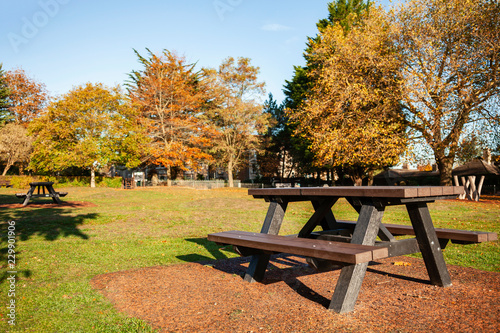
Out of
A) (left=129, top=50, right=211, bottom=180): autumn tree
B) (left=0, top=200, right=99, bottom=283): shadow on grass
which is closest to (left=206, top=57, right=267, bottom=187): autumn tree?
(left=129, top=50, right=211, bottom=180): autumn tree

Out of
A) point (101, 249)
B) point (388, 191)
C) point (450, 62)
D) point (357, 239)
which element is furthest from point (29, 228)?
point (450, 62)

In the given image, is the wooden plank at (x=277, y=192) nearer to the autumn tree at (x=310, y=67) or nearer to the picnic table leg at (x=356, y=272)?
the picnic table leg at (x=356, y=272)

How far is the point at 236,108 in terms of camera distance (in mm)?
35250

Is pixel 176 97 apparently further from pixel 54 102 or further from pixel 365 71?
pixel 365 71

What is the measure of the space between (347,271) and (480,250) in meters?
4.45

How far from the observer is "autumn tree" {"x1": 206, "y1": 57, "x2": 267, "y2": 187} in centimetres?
3553

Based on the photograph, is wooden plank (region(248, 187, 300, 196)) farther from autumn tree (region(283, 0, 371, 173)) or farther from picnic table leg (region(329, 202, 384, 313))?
autumn tree (region(283, 0, 371, 173))

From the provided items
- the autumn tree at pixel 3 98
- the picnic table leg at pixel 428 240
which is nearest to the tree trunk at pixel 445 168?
the picnic table leg at pixel 428 240

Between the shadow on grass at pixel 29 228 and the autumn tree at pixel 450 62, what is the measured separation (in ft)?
49.6

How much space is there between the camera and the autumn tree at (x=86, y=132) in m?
31.5

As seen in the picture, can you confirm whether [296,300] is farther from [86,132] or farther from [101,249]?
[86,132]

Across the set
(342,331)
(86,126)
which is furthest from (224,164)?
(342,331)

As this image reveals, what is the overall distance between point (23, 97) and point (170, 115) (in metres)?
25.6

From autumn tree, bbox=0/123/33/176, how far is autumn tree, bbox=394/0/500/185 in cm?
3460
